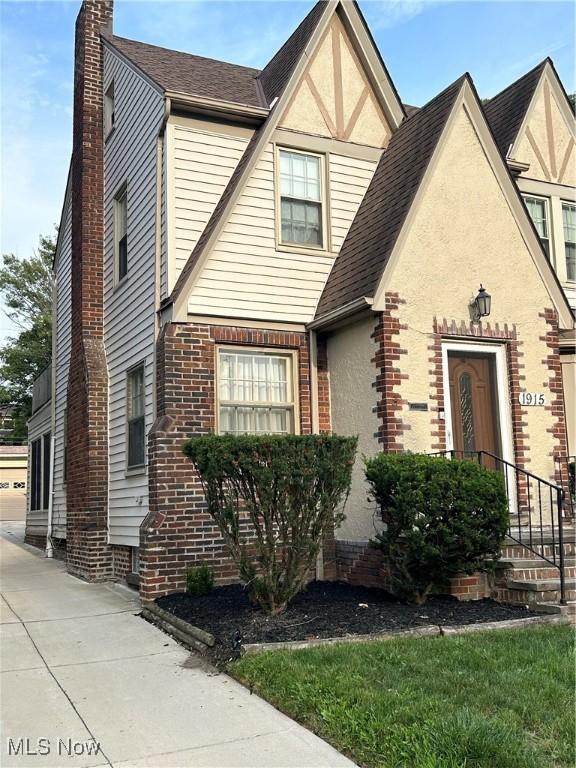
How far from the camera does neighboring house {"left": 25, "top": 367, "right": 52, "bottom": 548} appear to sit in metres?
16.9

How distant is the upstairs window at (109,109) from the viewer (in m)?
12.8

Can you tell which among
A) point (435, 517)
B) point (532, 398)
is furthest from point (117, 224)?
point (435, 517)

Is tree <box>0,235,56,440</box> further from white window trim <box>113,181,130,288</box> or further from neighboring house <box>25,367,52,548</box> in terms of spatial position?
white window trim <box>113,181,130,288</box>

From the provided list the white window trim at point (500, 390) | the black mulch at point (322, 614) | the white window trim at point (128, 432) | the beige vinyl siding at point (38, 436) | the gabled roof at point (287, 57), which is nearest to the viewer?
the black mulch at point (322, 614)

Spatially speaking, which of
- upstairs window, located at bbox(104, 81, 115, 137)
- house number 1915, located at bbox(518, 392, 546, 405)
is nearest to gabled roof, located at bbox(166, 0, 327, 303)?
upstairs window, located at bbox(104, 81, 115, 137)

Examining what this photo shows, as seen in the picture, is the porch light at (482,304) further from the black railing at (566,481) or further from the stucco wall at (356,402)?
the black railing at (566,481)

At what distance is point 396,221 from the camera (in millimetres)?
9500

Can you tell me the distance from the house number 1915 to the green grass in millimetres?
3818

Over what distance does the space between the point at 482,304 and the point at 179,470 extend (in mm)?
4349

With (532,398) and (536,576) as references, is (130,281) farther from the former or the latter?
(536,576)

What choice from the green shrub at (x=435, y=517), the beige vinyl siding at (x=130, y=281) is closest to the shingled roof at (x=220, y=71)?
the beige vinyl siding at (x=130, y=281)

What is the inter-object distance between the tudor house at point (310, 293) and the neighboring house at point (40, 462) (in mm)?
5295

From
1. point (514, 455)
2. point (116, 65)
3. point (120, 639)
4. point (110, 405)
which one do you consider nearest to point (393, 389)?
point (514, 455)

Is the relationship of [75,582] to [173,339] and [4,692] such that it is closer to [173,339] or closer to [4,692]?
[173,339]
